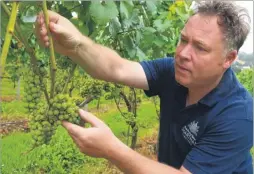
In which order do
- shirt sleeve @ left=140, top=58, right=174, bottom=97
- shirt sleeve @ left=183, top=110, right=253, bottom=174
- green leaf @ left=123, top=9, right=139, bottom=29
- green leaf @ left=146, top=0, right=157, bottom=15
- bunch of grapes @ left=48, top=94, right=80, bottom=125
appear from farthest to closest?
1. green leaf @ left=123, top=9, right=139, bottom=29
2. green leaf @ left=146, top=0, right=157, bottom=15
3. shirt sleeve @ left=140, top=58, right=174, bottom=97
4. shirt sleeve @ left=183, top=110, right=253, bottom=174
5. bunch of grapes @ left=48, top=94, right=80, bottom=125

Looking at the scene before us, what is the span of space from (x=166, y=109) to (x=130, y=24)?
1.19 m

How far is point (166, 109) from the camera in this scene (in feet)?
8.80

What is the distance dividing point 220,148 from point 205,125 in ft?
0.61

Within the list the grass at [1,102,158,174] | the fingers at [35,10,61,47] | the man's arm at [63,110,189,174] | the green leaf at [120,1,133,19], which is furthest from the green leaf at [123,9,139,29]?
the grass at [1,102,158,174]

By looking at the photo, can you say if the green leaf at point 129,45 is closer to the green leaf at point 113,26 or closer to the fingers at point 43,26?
the green leaf at point 113,26

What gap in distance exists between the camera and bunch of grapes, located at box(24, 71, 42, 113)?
70.9 inches

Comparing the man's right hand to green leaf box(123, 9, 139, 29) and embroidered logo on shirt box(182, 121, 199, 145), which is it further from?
green leaf box(123, 9, 139, 29)

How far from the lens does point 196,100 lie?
2.49 m

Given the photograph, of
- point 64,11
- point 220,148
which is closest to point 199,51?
point 220,148

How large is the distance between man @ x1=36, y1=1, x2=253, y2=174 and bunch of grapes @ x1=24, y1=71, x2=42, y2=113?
0.21 meters

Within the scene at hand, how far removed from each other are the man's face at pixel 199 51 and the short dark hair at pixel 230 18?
39 mm

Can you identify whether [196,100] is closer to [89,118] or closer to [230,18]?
[230,18]

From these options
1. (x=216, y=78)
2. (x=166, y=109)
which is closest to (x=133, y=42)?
(x=166, y=109)

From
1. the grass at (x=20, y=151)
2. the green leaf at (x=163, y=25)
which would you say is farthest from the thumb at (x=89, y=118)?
the grass at (x=20, y=151)
